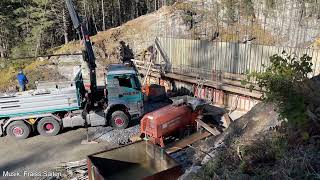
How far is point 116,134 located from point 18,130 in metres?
4.05

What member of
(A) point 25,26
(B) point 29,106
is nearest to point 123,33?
(B) point 29,106

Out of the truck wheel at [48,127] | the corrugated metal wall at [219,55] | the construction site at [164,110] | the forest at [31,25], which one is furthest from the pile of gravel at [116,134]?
the forest at [31,25]

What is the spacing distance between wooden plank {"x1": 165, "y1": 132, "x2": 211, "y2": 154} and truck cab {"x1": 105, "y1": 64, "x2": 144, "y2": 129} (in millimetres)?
2875

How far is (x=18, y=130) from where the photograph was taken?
13.2 metres

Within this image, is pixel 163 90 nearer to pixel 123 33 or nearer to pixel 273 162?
pixel 123 33

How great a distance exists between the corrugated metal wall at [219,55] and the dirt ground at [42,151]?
722cm

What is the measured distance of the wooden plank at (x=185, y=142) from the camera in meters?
11.1

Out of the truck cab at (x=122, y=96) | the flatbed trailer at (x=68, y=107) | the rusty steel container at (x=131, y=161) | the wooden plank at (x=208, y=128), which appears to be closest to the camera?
the rusty steel container at (x=131, y=161)

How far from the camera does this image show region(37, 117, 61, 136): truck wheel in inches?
526

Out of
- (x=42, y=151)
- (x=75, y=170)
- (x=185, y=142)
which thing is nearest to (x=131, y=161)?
(x=75, y=170)

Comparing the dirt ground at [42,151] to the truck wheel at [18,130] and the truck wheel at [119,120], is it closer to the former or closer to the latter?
the truck wheel at [18,130]

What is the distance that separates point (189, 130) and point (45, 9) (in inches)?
1141

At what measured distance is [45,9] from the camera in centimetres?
3575

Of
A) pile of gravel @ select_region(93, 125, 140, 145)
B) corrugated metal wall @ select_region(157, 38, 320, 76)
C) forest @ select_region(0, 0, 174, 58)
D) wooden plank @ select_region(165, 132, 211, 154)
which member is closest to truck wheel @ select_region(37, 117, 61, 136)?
pile of gravel @ select_region(93, 125, 140, 145)
